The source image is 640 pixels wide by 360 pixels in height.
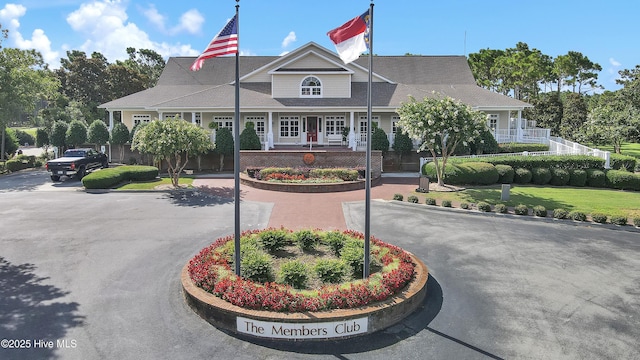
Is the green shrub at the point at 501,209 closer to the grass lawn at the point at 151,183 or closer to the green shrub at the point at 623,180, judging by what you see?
the green shrub at the point at 623,180

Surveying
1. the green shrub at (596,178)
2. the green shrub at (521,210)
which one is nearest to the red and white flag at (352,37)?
the green shrub at (521,210)

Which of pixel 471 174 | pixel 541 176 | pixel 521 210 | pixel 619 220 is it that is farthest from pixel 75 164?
pixel 619 220

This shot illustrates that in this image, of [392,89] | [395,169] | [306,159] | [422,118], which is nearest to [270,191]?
[306,159]

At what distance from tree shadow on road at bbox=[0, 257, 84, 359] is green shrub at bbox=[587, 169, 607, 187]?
78.7 feet

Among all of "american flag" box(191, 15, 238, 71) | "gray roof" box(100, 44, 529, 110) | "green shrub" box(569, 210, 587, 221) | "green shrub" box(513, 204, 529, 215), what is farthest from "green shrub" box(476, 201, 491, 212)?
"gray roof" box(100, 44, 529, 110)

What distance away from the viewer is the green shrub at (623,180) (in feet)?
71.1

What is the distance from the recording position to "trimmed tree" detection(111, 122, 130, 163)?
2972cm

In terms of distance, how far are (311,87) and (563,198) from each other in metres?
18.2

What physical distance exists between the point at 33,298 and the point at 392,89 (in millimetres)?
27888

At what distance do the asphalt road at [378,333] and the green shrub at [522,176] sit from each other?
797cm

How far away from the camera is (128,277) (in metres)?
9.58

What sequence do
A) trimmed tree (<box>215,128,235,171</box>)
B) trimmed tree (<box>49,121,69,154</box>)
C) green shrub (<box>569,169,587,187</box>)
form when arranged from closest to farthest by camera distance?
green shrub (<box>569,169,587,187</box>) < trimmed tree (<box>215,128,235,171</box>) < trimmed tree (<box>49,121,69,154</box>)

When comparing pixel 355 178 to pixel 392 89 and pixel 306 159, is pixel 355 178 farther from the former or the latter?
pixel 392 89

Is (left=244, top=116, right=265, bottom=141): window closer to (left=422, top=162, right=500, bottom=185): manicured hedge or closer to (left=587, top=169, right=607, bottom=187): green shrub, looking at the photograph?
(left=422, top=162, right=500, bottom=185): manicured hedge
